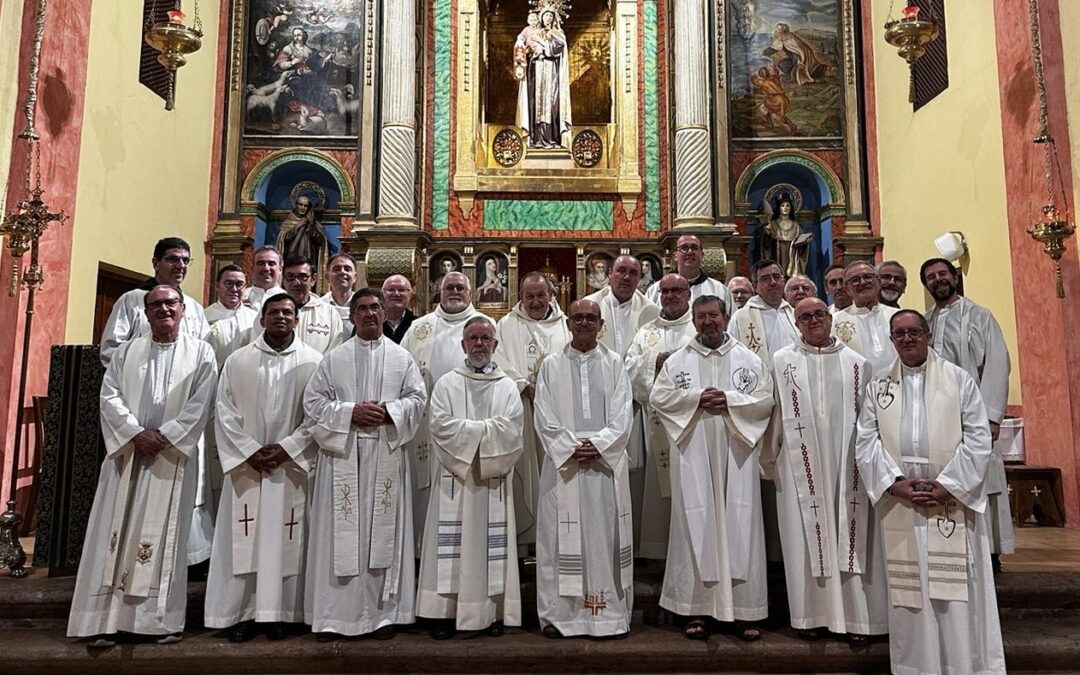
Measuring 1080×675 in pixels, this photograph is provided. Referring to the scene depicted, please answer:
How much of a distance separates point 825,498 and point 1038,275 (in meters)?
4.06

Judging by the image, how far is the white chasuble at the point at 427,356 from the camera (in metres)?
4.86

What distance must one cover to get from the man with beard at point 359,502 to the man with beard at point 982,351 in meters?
3.19

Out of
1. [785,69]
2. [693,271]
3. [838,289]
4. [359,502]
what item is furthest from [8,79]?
[785,69]

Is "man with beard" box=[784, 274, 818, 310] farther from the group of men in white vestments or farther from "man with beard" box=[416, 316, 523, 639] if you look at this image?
"man with beard" box=[416, 316, 523, 639]

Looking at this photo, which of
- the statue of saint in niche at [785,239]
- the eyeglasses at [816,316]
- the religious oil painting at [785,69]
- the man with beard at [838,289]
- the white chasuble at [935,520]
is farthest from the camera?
the religious oil painting at [785,69]

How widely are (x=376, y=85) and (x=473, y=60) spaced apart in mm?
1339

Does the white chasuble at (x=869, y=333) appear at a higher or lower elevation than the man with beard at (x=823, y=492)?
higher

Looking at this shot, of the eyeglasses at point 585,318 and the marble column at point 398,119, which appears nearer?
the eyeglasses at point 585,318

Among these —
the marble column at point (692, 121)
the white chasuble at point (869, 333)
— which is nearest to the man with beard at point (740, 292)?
the white chasuble at point (869, 333)

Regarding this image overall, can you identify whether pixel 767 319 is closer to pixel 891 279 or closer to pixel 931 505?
pixel 891 279

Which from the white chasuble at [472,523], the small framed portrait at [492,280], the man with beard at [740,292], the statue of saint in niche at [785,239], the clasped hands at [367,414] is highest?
the statue of saint in niche at [785,239]

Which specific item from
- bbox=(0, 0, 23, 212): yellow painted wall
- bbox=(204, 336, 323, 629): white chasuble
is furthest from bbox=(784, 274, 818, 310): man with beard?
bbox=(0, 0, 23, 212): yellow painted wall

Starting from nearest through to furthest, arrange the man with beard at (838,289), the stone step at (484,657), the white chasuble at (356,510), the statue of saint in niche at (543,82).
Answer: the stone step at (484,657) → the white chasuble at (356,510) → the man with beard at (838,289) → the statue of saint in niche at (543,82)

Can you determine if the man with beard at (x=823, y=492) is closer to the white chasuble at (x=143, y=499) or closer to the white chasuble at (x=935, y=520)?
the white chasuble at (x=935, y=520)
